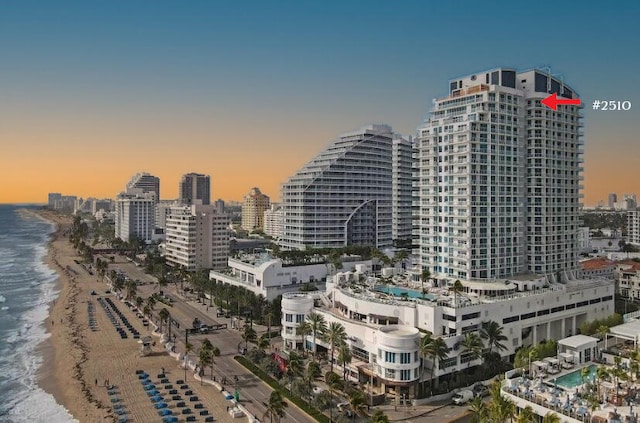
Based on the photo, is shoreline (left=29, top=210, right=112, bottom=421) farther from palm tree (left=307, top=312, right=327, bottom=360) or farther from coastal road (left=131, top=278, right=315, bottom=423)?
palm tree (left=307, top=312, right=327, bottom=360)

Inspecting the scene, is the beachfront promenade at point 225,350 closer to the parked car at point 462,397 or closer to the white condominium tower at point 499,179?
the parked car at point 462,397

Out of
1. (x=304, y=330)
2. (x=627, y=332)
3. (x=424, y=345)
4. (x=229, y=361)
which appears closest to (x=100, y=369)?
(x=229, y=361)

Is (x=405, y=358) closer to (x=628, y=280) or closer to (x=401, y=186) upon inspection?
(x=628, y=280)

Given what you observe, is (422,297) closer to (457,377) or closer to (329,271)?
(457,377)

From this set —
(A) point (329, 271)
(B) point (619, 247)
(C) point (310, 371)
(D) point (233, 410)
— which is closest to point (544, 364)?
(C) point (310, 371)

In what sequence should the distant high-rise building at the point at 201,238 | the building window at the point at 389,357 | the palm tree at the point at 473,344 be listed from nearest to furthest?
the building window at the point at 389,357
the palm tree at the point at 473,344
the distant high-rise building at the point at 201,238

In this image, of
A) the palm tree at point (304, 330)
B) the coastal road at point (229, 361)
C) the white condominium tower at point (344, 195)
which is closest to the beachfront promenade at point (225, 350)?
the coastal road at point (229, 361)
